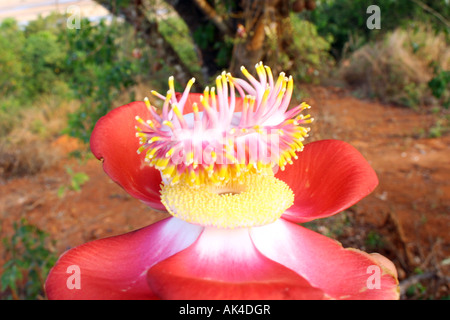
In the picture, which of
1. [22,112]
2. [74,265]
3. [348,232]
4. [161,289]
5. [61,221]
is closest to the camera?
[161,289]

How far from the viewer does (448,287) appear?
2.46 metres

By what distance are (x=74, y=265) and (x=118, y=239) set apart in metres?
0.11

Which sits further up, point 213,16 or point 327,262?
point 213,16

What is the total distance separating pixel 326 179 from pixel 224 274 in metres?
0.32

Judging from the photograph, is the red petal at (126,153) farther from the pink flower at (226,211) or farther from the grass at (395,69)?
the grass at (395,69)

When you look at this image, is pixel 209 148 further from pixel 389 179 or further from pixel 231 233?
pixel 389 179

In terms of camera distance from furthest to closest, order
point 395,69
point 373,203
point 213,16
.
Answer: point 395,69 < point 373,203 < point 213,16

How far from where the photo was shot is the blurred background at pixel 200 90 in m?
2.24

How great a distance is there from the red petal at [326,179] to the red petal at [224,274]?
0.16m

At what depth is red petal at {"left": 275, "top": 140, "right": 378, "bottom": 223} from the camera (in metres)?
0.74

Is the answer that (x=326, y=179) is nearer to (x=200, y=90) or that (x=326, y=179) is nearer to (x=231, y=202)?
(x=231, y=202)

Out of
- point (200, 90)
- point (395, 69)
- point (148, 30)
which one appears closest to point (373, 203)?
point (200, 90)

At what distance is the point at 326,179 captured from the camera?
814mm

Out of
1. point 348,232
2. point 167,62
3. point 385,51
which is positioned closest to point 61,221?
point 167,62
